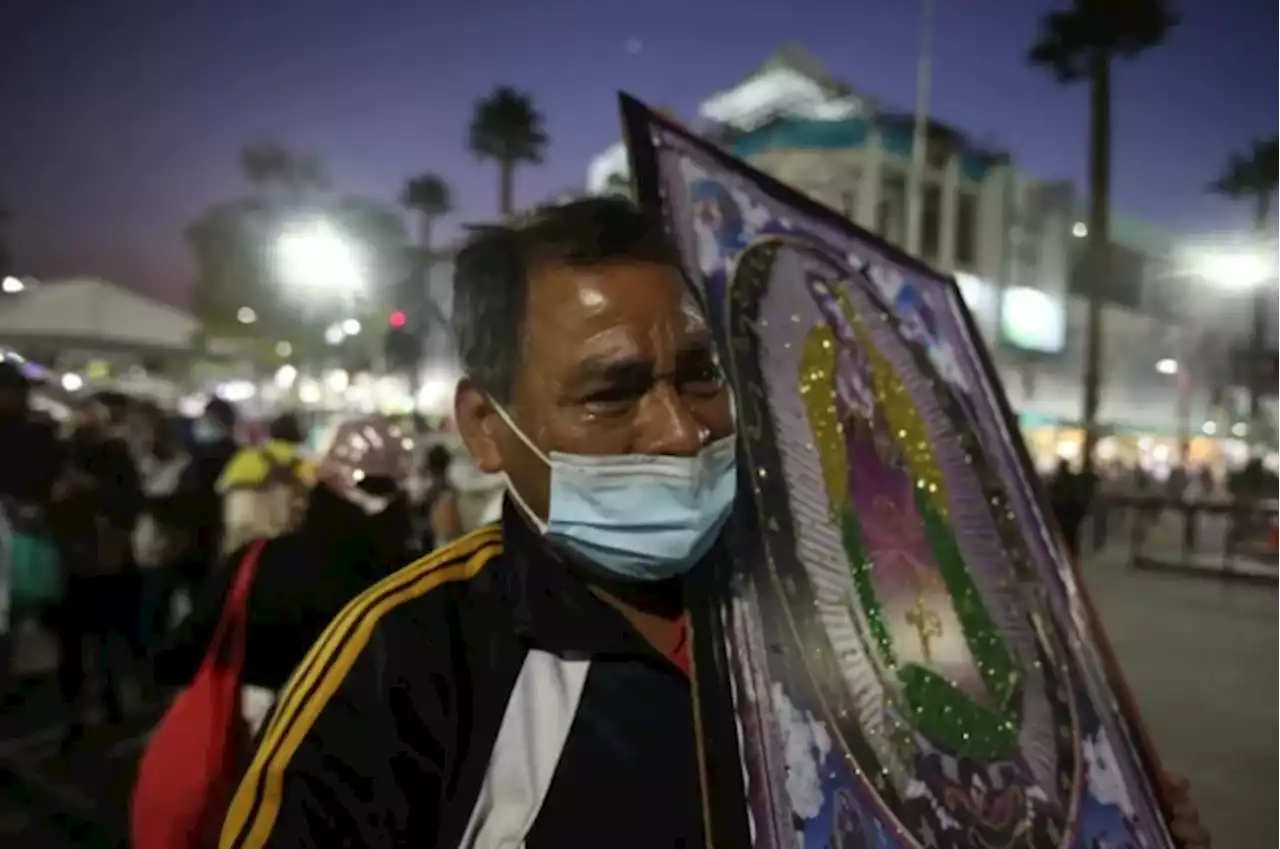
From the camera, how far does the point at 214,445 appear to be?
760 centimetres

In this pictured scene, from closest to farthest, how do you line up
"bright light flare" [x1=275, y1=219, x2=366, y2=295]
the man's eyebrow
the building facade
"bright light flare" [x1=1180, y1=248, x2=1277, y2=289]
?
1. the man's eyebrow
2. "bright light flare" [x1=1180, y1=248, x2=1277, y2=289]
3. "bright light flare" [x1=275, y1=219, x2=366, y2=295]
4. the building facade

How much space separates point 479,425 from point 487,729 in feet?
1.37

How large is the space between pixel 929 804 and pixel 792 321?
73 cm

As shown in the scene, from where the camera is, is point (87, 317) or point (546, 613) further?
point (87, 317)

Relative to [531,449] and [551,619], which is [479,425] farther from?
[551,619]

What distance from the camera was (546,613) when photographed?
130 centimetres

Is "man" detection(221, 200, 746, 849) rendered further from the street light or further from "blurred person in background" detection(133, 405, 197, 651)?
the street light

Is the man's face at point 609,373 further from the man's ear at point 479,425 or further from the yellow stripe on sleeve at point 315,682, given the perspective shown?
the yellow stripe on sleeve at point 315,682

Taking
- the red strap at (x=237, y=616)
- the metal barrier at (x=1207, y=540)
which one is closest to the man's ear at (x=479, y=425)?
the red strap at (x=237, y=616)

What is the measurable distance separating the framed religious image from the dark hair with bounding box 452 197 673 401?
0.11 meters

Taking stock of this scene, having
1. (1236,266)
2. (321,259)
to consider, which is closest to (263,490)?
(1236,266)

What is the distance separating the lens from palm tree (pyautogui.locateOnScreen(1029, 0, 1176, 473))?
21641 mm

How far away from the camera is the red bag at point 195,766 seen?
2.25 metres

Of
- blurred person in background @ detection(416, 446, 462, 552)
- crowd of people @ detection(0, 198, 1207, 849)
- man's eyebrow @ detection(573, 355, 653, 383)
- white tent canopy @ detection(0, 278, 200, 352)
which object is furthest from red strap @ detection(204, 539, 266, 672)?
white tent canopy @ detection(0, 278, 200, 352)
